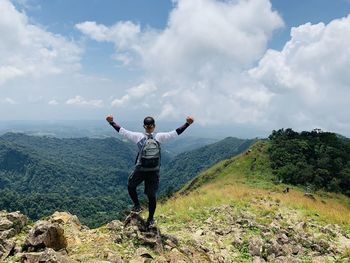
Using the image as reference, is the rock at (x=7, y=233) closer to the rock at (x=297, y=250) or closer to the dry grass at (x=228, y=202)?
the dry grass at (x=228, y=202)

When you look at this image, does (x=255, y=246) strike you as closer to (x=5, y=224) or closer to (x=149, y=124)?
(x=149, y=124)

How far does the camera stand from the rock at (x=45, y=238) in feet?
36.4

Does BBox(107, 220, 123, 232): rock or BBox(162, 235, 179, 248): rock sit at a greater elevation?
BBox(107, 220, 123, 232): rock

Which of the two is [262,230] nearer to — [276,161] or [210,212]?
[210,212]

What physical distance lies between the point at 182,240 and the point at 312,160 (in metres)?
61.2

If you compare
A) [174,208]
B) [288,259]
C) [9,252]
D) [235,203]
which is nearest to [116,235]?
[9,252]

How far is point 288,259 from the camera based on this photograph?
523 inches

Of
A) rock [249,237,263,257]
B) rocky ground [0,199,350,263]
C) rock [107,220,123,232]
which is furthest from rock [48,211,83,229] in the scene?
rock [249,237,263,257]

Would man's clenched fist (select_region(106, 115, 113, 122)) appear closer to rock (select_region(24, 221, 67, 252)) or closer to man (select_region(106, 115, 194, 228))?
man (select_region(106, 115, 194, 228))

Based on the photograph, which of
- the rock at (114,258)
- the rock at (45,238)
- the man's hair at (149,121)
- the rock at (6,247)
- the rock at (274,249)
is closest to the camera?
the rock at (114,258)

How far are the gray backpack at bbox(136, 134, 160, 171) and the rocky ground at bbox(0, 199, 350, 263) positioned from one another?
207 centimetres

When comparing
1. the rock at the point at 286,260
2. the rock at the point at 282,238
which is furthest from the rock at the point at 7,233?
the rock at the point at 282,238

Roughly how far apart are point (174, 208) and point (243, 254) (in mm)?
6520

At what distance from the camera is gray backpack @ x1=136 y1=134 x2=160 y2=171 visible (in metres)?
11.9
